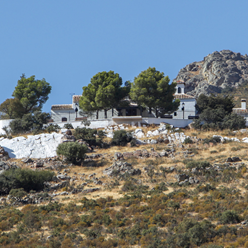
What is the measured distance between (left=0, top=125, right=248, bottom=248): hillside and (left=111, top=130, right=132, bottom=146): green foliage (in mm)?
1071

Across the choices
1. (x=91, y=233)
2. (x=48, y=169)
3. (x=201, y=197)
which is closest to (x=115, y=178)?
(x=48, y=169)

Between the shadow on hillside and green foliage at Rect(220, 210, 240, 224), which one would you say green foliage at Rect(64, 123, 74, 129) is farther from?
green foliage at Rect(220, 210, 240, 224)

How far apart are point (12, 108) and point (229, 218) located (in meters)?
44.0

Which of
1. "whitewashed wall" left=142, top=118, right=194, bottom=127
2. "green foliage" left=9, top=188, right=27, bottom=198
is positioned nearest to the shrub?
"whitewashed wall" left=142, top=118, right=194, bottom=127

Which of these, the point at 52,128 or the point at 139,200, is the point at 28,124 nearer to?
the point at 52,128

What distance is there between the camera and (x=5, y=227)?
86.3ft

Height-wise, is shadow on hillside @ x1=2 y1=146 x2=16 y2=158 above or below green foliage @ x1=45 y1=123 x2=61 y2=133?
below

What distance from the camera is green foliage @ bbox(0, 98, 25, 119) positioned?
59950 mm

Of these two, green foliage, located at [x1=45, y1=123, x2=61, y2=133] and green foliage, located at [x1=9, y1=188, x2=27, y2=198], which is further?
green foliage, located at [x1=45, y1=123, x2=61, y2=133]

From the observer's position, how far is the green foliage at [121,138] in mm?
49469

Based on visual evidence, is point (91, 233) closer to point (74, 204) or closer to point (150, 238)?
point (150, 238)

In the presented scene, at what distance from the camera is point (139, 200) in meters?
31.0

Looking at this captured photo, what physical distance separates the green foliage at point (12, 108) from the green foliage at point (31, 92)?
4.05ft

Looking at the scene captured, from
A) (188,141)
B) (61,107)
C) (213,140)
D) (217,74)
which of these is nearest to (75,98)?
(61,107)
